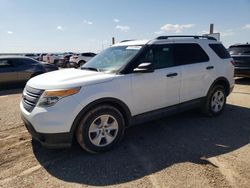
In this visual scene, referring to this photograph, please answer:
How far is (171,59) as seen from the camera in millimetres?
4980

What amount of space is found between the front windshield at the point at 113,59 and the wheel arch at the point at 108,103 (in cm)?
59

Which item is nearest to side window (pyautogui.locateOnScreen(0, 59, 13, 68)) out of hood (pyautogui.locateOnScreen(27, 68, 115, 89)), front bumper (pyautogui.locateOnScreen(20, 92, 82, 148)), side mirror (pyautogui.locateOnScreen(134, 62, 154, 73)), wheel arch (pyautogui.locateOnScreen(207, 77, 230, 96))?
hood (pyautogui.locateOnScreen(27, 68, 115, 89))

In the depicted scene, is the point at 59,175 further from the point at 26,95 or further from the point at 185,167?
the point at 185,167

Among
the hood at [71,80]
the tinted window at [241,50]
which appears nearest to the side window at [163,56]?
the hood at [71,80]

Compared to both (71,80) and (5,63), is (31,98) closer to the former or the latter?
(71,80)

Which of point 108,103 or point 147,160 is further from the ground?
point 108,103

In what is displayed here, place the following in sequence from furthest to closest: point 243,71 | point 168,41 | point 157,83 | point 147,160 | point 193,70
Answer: point 243,71, point 193,70, point 168,41, point 157,83, point 147,160

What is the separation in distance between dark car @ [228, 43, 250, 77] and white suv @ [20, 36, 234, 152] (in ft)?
17.9

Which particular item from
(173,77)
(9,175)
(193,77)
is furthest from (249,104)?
(9,175)

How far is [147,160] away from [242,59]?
8771mm

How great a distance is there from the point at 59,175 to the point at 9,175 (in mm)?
707

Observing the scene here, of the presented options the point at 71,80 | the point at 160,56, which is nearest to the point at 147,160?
the point at 71,80

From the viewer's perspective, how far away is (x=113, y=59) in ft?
15.9

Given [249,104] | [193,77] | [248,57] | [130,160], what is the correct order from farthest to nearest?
1. [248,57]
2. [249,104]
3. [193,77]
4. [130,160]
